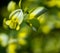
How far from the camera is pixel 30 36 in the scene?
130 centimetres

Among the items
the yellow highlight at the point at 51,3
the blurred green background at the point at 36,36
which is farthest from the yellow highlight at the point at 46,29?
the yellow highlight at the point at 51,3

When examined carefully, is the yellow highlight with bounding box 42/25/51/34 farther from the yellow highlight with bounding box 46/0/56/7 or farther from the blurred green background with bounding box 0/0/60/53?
the yellow highlight with bounding box 46/0/56/7

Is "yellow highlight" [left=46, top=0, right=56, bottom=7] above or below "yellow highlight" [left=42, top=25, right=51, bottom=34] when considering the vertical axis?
above

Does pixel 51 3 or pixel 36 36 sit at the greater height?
pixel 51 3

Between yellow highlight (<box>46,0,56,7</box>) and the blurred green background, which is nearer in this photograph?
the blurred green background

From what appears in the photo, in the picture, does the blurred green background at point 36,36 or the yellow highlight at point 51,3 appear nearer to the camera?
the blurred green background at point 36,36

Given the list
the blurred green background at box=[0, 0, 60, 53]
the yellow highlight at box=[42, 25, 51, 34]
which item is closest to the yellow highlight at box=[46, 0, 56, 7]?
the blurred green background at box=[0, 0, 60, 53]

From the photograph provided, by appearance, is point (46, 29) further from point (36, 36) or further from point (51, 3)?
point (51, 3)

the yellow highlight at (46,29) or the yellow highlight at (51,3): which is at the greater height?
the yellow highlight at (51,3)

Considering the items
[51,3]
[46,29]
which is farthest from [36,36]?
[51,3]

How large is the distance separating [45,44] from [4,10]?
302mm

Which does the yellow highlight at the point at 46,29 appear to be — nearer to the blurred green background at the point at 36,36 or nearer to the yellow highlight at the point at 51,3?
the blurred green background at the point at 36,36

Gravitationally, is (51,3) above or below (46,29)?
above

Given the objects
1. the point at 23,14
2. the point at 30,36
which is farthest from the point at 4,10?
the point at 23,14
